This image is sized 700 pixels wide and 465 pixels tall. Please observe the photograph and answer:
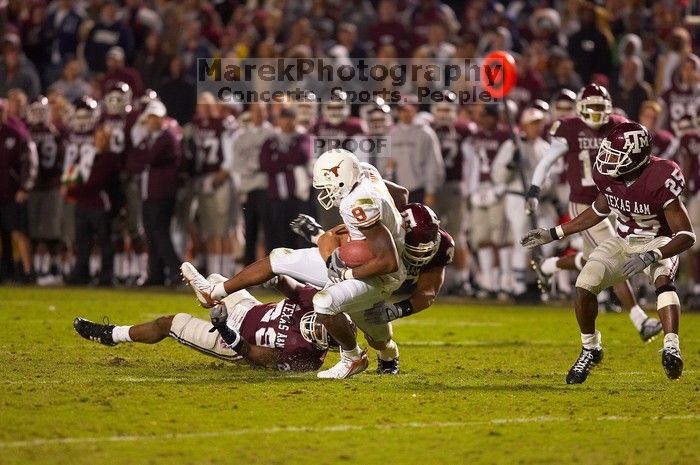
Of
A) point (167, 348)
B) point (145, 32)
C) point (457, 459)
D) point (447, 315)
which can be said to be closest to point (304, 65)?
point (145, 32)

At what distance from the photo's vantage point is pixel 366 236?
763 cm

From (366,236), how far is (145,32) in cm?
1121

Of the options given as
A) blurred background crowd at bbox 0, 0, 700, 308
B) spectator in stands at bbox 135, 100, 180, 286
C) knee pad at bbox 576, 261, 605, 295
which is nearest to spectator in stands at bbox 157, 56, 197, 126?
blurred background crowd at bbox 0, 0, 700, 308

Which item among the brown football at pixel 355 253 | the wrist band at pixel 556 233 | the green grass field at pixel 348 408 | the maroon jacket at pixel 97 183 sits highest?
the maroon jacket at pixel 97 183

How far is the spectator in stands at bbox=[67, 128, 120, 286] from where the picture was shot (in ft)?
49.6

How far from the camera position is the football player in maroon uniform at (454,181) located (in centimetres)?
1502

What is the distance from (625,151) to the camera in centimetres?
807

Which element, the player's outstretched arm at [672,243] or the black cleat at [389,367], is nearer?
the player's outstretched arm at [672,243]

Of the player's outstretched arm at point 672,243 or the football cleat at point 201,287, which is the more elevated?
the player's outstretched arm at point 672,243

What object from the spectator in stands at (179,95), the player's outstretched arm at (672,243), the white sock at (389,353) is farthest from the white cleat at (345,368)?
the spectator in stands at (179,95)

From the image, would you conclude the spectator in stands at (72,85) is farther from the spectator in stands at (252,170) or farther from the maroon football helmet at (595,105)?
the maroon football helmet at (595,105)

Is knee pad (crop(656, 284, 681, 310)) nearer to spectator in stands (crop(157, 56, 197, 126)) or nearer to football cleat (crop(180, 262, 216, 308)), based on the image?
football cleat (crop(180, 262, 216, 308))

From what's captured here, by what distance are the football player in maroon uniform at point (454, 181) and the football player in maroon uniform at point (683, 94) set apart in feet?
6.72

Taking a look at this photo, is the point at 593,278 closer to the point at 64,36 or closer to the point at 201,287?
the point at 201,287
